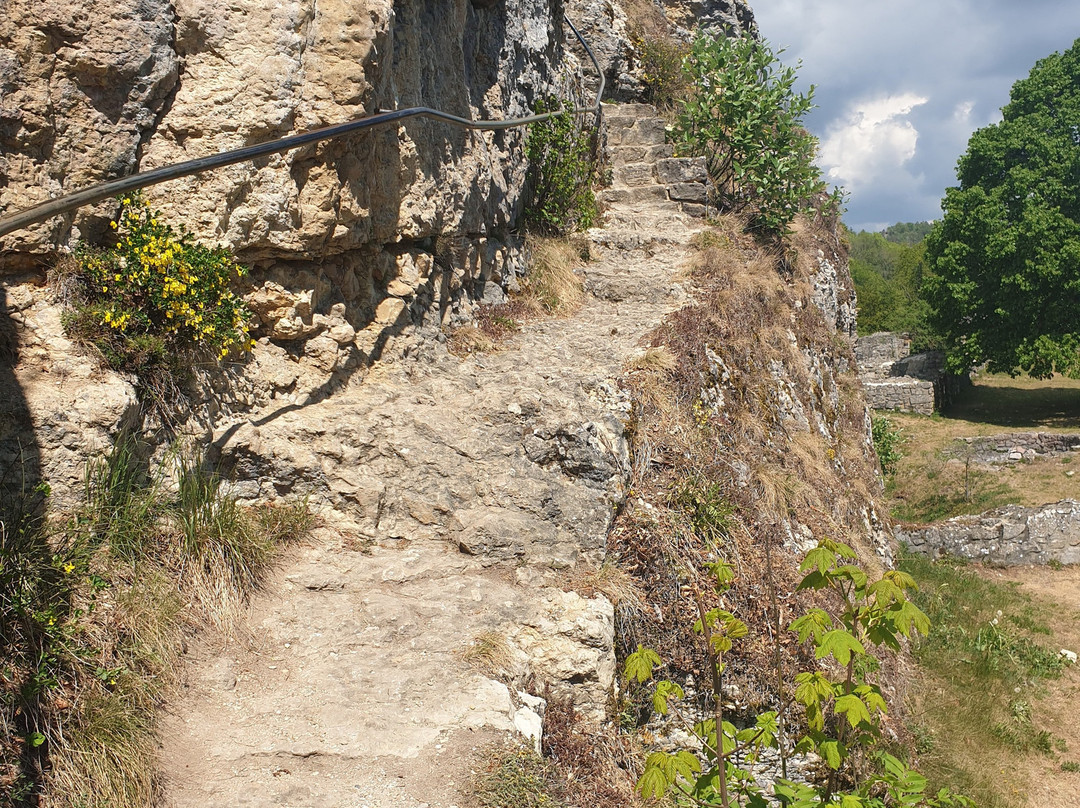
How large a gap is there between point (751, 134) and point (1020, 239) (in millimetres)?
17124

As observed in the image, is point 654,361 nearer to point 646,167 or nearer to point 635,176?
point 635,176

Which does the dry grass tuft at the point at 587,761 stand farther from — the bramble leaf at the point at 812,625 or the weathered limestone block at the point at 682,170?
the weathered limestone block at the point at 682,170

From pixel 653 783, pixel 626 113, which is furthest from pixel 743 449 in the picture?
pixel 626 113

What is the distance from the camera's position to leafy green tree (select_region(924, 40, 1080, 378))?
2216 centimetres

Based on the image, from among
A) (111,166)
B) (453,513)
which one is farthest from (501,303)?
(111,166)

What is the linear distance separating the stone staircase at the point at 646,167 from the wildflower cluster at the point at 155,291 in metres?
6.93

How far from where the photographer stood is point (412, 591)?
148 inches

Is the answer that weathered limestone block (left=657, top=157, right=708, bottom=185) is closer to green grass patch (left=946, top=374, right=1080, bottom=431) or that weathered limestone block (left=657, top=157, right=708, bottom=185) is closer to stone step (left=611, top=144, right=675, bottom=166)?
stone step (left=611, top=144, right=675, bottom=166)

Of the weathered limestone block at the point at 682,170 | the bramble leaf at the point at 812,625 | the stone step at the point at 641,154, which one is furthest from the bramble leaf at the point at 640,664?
the stone step at the point at 641,154

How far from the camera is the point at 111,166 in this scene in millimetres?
3660

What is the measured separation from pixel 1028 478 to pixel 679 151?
1214cm

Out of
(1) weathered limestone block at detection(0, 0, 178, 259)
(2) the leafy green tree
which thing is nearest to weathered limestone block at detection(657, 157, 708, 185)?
(1) weathered limestone block at detection(0, 0, 178, 259)

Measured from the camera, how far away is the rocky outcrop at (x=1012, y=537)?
12789mm

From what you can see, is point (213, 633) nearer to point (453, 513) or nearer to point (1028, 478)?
point (453, 513)
